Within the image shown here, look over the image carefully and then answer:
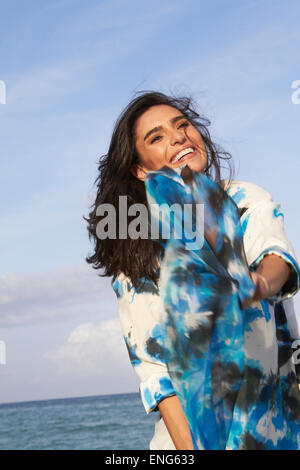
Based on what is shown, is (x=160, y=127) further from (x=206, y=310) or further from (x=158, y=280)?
(x=206, y=310)

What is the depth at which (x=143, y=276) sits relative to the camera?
6.58ft

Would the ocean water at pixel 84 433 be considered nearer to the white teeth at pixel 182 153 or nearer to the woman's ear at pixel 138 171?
the woman's ear at pixel 138 171

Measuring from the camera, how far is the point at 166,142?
2059mm

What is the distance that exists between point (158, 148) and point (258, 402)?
37.7 inches

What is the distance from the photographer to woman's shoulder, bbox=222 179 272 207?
5.80 ft

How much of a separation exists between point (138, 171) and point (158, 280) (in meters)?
0.49

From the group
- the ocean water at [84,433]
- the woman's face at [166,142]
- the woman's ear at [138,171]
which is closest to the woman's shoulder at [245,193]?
the woman's face at [166,142]

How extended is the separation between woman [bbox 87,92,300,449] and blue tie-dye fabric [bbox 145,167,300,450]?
3cm

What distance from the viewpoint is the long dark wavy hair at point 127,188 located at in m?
1.99

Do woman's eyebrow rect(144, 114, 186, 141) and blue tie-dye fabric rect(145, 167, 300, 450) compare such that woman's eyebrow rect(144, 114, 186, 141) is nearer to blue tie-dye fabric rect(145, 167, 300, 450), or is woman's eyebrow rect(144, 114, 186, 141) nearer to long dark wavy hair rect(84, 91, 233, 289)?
long dark wavy hair rect(84, 91, 233, 289)

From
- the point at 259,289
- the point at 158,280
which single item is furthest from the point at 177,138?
the point at 259,289
